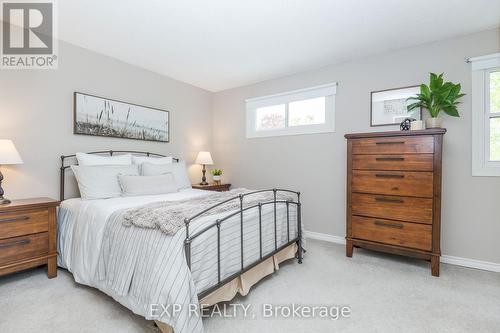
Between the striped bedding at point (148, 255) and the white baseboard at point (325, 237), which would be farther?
the white baseboard at point (325, 237)

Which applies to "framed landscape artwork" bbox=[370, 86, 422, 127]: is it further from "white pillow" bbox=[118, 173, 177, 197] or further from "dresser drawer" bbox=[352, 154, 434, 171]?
"white pillow" bbox=[118, 173, 177, 197]

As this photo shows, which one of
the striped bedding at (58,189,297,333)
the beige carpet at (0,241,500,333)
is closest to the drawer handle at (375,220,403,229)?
the beige carpet at (0,241,500,333)

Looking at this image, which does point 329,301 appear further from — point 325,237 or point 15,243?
point 15,243

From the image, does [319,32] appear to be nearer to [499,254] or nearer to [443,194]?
[443,194]

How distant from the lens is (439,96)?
2619 mm

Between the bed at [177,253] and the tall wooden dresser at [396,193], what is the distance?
2.69ft

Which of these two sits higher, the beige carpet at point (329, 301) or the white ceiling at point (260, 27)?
the white ceiling at point (260, 27)

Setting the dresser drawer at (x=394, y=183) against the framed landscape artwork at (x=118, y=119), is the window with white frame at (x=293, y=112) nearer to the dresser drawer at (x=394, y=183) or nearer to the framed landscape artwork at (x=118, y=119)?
the dresser drawer at (x=394, y=183)

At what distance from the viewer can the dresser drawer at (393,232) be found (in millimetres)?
2482

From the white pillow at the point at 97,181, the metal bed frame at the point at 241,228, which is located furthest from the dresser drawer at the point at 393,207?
the white pillow at the point at 97,181

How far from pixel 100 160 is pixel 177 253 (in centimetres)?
211

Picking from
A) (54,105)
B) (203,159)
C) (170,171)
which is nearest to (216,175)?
(203,159)

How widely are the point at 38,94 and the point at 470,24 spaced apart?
465 centimetres

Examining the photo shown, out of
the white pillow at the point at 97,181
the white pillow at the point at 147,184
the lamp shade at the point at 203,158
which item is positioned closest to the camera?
the white pillow at the point at 97,181
